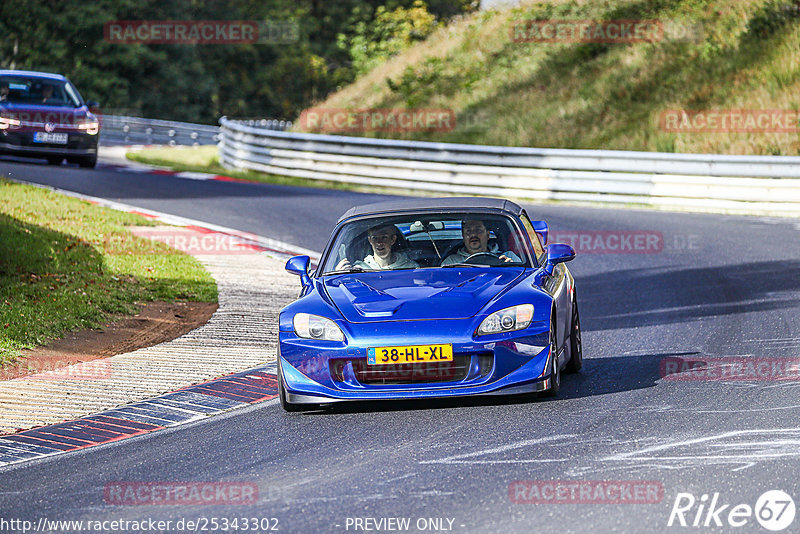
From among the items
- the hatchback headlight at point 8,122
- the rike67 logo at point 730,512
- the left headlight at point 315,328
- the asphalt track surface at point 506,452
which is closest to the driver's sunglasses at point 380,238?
the left headlight at point 315,328

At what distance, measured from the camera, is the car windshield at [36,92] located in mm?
26516

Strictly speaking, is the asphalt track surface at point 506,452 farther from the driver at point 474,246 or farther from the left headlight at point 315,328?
the driver at point 474,246

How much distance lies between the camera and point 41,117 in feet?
86.4

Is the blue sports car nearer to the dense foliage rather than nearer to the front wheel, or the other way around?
the front wheel

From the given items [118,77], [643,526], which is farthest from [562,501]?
[118,77]

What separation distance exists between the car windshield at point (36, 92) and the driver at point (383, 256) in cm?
1893

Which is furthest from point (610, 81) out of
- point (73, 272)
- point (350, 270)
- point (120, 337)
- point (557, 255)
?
point (350, 270)

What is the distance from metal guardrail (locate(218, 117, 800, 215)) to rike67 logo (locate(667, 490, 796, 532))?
664 inches

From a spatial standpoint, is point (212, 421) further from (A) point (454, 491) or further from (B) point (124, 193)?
(B) point (124, 193)

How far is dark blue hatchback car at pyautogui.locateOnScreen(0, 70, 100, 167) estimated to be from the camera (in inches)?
1035

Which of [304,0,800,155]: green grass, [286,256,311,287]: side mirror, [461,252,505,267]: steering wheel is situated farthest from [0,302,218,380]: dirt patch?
[304,0,800,155]: green grass

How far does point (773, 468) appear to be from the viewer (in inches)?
251

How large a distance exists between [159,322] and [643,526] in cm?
792

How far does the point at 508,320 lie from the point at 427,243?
57.1 inches
